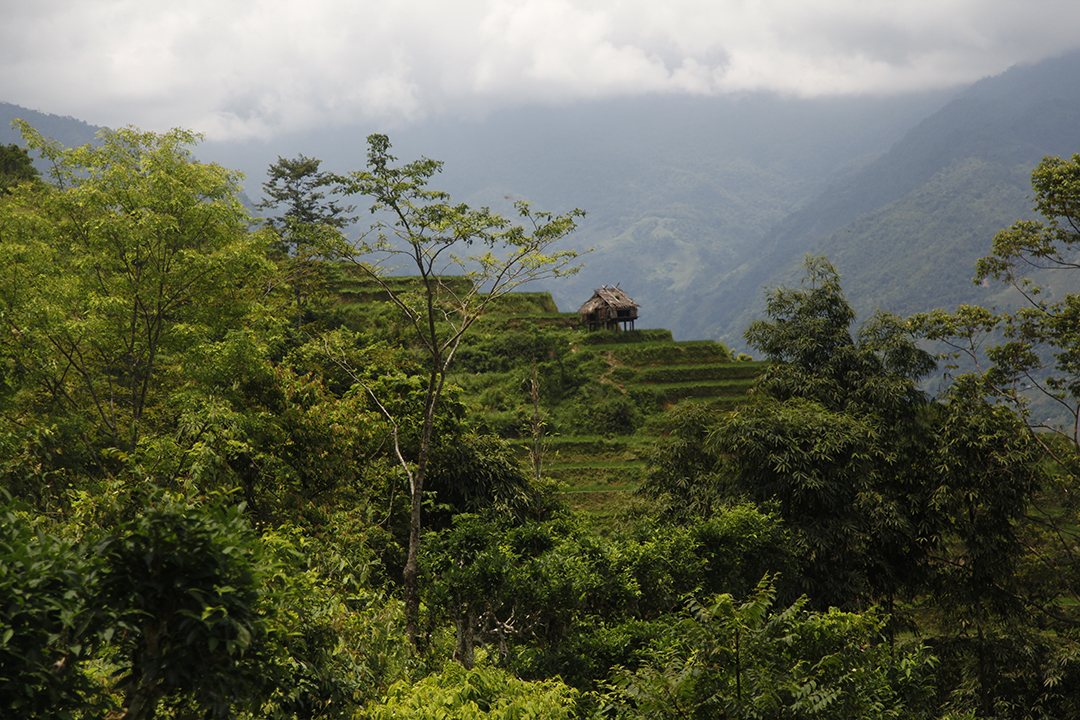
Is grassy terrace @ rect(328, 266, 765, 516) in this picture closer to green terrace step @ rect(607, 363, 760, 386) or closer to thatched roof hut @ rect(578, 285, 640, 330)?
green terrace step @ rect(607, 363, 760, 386)

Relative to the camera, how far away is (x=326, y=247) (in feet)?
39.4

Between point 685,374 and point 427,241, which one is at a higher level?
point 427,241

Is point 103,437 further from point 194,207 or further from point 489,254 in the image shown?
point 489,254

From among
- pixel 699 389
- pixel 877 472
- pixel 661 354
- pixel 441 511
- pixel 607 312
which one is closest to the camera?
pixel 441 511

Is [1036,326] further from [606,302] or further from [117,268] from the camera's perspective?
[606,302]

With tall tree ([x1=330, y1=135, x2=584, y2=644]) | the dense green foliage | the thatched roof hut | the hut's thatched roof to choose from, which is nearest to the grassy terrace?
the thatched roof hut

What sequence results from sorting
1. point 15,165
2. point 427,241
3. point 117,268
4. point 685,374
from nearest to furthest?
point 427,241 → point 117,268 → point 15,165 → point 685,374

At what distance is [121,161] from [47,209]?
7.60 feet

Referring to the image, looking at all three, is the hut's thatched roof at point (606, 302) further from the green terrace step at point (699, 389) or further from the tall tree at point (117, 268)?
the tall tree at point (117, 268)

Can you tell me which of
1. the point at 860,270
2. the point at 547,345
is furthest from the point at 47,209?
the point at 860,270

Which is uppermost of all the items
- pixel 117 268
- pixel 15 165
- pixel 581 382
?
pixel 15 165

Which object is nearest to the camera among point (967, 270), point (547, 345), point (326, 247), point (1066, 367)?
point (326, 247)

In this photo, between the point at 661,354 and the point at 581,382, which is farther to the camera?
the point at 661,354

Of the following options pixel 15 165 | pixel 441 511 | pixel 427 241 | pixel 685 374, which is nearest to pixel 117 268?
pixel 427 241
